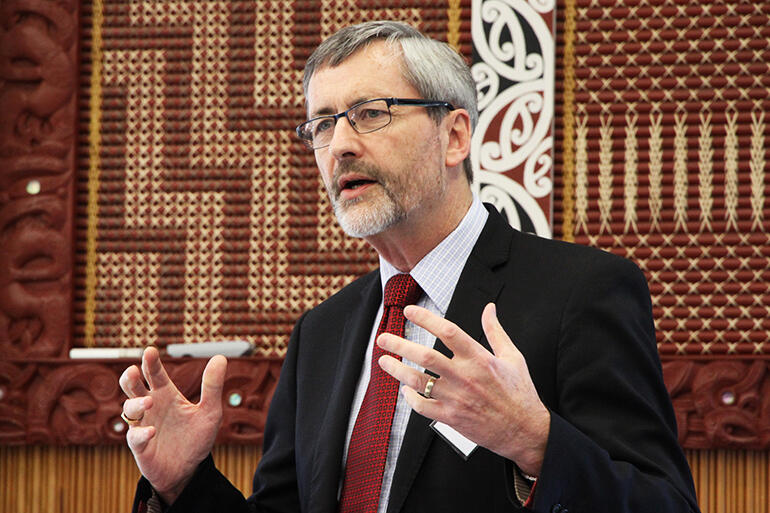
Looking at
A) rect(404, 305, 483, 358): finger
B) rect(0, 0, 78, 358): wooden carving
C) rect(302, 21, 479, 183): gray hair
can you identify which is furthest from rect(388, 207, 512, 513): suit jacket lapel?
rect(0, 0, 78, 358): wooden carving

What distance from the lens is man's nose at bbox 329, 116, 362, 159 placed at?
4.87ft

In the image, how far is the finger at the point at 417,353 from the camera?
3.20 feet

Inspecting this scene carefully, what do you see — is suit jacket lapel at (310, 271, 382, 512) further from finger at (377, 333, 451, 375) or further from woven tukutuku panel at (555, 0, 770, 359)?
woven tukutuku panel at (555, 0, 770, 359)

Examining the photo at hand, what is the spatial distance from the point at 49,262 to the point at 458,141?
1571 millimetres

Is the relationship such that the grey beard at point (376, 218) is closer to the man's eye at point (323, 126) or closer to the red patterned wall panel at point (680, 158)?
the man's eye at point (323, 126)

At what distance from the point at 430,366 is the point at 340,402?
0.53m

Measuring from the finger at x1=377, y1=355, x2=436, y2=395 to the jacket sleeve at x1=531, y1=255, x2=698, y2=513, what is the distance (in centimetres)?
18

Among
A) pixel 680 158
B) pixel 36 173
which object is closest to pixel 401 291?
pixel 680 158

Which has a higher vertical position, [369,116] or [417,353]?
[369,116]

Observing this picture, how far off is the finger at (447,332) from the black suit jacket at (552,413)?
164 millimetres

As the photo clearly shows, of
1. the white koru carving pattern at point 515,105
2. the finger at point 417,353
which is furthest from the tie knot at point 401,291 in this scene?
the white koru carving pattern at point 515,105

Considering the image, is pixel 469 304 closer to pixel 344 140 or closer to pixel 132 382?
pixel 344 140

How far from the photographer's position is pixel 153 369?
1.40 m

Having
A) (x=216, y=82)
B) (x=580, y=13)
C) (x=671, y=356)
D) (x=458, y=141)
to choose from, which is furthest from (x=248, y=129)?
(x=671, y=356)
